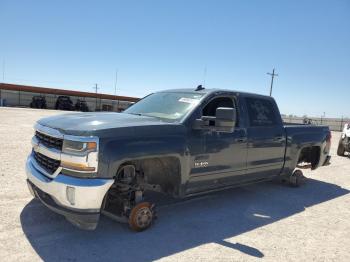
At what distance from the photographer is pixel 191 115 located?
4883 mm

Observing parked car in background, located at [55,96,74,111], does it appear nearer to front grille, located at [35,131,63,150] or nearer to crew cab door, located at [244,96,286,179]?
crew cab door, located at [244,96,286,179]

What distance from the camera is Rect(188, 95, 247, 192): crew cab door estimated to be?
16.0 ft

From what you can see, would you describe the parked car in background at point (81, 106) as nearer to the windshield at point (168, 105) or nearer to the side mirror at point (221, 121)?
the windshield at point (168, 105)

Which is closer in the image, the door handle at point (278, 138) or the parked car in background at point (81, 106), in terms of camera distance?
the door handle at point (278, 138)

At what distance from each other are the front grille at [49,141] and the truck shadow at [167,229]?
1.07 m

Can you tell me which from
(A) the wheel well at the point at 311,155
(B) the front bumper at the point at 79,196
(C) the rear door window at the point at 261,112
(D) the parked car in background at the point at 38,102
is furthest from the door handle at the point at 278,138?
(D) the parked car in background at the point at 38,102

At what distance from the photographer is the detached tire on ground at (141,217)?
430 centimetres

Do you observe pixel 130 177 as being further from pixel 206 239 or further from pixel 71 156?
pixel 206 239

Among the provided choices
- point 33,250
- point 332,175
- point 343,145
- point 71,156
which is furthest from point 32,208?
point 343,145

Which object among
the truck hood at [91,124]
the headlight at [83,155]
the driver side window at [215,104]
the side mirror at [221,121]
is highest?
the driver side window at [215,104]

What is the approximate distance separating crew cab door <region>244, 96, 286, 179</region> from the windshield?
1268 millimetres

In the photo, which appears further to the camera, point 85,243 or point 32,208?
point 32,208

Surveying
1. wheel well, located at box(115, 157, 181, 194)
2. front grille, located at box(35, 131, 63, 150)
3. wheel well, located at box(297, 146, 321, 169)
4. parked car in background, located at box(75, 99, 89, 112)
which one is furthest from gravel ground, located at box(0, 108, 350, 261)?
parked car in background, located at box(75, 99, 89, 112)

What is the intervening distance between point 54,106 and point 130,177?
4596 centimetres
